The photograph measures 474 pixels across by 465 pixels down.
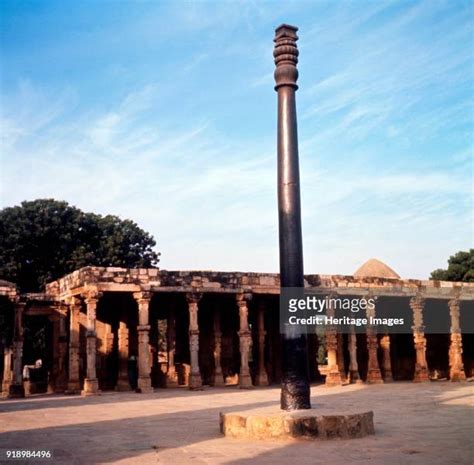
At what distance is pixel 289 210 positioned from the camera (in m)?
9.23

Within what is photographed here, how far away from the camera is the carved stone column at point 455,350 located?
22969 mm

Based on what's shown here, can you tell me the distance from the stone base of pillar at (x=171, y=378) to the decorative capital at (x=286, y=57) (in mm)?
16524

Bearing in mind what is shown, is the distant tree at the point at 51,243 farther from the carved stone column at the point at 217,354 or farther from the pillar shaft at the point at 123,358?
the carved stone column at the point at 217,354

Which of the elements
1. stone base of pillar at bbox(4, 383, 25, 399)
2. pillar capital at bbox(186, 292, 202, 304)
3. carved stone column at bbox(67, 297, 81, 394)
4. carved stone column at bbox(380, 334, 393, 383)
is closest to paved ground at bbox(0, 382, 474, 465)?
stone base of pillar at bbox(4, 383, 25, 399)

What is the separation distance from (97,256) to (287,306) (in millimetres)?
25278

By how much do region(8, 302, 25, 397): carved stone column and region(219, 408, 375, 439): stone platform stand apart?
1384cm

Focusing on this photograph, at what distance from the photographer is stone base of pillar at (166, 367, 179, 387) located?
23.9m

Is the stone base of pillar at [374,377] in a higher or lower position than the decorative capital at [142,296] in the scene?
lower

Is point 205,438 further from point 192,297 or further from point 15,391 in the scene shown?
point 15,391

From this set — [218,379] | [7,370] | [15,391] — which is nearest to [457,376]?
[218,379]

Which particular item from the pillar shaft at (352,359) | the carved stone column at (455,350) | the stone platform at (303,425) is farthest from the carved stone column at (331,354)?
the stone platform at (303,425)

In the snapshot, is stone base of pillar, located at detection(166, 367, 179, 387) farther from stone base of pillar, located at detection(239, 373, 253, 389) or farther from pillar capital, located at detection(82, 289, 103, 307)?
pillar capital, located at detection(82, 289, 103, 307)

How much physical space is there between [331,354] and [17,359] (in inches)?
427

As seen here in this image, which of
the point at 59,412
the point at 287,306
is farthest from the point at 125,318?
the point at 287,306
